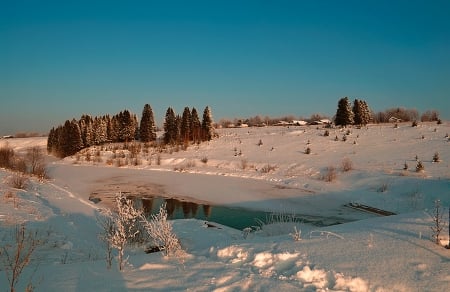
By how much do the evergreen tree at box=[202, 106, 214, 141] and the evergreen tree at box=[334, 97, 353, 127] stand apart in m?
12.7

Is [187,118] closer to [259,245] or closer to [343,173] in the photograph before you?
[343,173]

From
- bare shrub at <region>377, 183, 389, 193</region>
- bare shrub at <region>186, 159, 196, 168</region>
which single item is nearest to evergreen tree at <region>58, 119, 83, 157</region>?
bare shrub at <region>186, 159, 196, 168</region>

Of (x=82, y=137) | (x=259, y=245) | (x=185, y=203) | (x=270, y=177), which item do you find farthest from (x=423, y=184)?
(x=82, y=137)

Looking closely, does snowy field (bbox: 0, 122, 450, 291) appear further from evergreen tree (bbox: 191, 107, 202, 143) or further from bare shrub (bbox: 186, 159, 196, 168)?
evergreen tree (bbox: 191, 107, 202, 143)

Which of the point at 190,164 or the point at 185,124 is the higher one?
the point at 185,124

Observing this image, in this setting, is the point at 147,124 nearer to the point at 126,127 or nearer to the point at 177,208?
the point at 126,127

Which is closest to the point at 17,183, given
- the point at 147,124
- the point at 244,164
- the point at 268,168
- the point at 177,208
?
the point at 177,208

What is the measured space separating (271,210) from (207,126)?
981 inches

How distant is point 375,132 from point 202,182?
13296mm

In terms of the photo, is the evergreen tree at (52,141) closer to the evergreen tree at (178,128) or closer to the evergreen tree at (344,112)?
the evergreen tree at (178,128)

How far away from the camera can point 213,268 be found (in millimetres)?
4953

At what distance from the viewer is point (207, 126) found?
123 ft

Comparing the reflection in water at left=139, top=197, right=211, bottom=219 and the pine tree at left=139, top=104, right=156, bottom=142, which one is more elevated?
the pine tree at left=139, top=104, right=156, bottom=142

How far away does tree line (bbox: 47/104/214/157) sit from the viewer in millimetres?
38500
